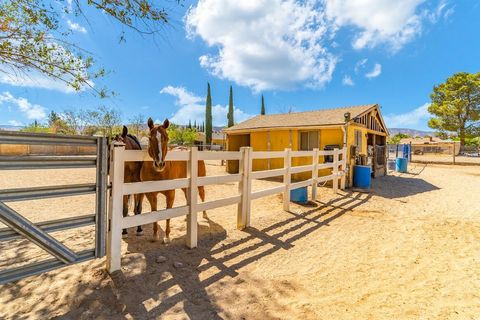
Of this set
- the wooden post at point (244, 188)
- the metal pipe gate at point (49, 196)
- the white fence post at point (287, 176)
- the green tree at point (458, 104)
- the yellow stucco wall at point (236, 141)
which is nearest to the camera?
the metal pipe gate at point (49, 196)

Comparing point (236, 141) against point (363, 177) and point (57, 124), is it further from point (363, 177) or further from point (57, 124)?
point (57, 124)

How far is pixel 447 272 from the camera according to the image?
10.8ft

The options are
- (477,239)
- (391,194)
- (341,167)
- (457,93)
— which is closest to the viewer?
(477,239)

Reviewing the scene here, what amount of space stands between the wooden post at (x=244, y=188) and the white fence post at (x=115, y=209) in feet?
7.61

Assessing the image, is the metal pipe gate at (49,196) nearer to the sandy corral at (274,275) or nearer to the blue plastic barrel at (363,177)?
the sandy corral at (274,275)

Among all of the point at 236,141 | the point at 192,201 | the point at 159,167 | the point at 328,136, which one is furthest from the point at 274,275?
the point at 236,141

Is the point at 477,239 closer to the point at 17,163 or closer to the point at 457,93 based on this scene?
the point at 17,163

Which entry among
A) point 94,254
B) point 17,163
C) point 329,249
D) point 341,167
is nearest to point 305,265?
point 329,249

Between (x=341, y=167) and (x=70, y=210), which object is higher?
(x=341, y=167)

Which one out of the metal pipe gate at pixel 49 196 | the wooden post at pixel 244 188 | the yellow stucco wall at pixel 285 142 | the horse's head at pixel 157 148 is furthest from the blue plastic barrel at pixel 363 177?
the metal pipe gate at pixel 49 196

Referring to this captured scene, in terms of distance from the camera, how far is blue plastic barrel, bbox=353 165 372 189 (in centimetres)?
994

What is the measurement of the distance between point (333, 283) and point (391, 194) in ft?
24.2

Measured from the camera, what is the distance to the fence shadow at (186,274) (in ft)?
7.95

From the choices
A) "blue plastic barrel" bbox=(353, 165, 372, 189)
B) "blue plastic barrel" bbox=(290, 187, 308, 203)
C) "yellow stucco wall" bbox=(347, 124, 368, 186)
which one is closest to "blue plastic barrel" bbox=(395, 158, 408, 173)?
"yellow stucco wall" bbox=(347, 124, 368, 186)
